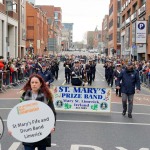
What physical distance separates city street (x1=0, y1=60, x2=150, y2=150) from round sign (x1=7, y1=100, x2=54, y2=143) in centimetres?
272

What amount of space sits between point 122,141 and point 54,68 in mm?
24291

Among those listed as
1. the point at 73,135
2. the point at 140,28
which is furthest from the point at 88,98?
the point at 140,28

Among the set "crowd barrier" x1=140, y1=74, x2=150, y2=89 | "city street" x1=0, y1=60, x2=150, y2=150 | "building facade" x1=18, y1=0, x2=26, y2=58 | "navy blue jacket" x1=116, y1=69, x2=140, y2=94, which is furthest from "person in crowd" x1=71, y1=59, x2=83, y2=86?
"building facade" x1=18, y1=0, x2=26, y2=58

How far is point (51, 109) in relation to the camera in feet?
18.9

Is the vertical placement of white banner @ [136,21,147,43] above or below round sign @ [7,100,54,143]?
above

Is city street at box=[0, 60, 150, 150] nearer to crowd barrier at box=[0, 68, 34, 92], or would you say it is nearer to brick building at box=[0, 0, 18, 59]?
crowd barrier at box=[0, 68, 34, 92]

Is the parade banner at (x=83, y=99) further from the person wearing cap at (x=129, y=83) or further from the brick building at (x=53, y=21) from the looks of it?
the brick building at (x=53, y=21)

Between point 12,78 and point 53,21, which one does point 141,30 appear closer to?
point 12,78

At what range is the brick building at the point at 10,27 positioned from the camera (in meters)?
46.1

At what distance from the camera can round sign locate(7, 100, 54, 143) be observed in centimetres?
557

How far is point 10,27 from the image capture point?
54500 mm

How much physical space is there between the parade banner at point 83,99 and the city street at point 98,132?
0.77 feet

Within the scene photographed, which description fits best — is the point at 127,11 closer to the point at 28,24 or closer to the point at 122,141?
the point at 28,24

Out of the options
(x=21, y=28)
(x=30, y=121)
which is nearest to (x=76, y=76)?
(x=30, y=121)
